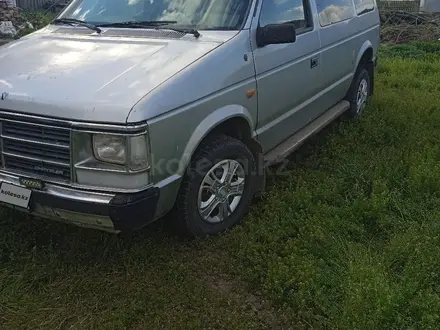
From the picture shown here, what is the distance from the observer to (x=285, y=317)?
2861 mm

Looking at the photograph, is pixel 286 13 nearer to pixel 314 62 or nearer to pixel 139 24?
pixel 314 62

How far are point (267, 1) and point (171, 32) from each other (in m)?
0.83

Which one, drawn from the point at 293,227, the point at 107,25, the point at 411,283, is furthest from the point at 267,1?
the point at 411,283

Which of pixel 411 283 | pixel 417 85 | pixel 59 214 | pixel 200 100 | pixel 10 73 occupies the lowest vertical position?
pixel 417 85

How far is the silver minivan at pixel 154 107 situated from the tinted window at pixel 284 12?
17mm

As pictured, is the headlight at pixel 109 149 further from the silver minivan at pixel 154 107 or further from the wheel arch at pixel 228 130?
the wheel arch at pixel 228 130

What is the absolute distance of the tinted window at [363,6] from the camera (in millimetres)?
5711

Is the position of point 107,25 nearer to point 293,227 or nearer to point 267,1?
point 267,1

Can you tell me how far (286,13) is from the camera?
4.24 m

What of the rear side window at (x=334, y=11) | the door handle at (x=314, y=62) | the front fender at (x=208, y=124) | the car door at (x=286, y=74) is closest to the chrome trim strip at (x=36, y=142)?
the front fender at (x=208, y=124)

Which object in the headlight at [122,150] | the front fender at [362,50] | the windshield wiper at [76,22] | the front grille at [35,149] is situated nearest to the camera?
the headlight at [122,150]

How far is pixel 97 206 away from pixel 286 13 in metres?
2.40

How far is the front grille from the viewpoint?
2.87 m

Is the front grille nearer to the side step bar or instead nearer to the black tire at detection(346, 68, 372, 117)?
the side step bar
